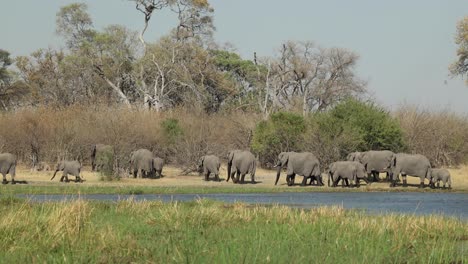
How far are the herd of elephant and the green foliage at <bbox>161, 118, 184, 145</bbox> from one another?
5.87 meters

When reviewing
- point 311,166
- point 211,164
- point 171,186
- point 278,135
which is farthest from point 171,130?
point 171,186

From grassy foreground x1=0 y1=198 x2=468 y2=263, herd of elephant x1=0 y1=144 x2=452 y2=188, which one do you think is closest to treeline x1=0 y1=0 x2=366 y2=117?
herd of elephant x1=0 y1=144 x2=452 y2=188

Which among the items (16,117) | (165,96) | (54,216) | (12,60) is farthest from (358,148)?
(12,60)

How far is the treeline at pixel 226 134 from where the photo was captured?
39.8 meters

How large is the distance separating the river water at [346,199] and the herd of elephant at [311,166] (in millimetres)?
2924

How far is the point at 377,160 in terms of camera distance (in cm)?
3559

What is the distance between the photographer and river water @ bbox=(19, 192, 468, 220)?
23.2m

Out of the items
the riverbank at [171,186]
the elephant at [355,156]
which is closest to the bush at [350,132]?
the elephant at [355,156]

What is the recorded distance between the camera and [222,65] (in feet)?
235

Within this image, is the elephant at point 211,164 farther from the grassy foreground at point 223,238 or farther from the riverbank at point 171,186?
the grassy foreground at point 223,238

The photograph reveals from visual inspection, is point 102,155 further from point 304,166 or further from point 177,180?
point 304,166

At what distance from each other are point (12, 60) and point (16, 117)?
74.2ft

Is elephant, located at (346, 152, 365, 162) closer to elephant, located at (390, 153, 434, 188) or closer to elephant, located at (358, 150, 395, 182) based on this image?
elephant, located at (358, 150, 395, 182)

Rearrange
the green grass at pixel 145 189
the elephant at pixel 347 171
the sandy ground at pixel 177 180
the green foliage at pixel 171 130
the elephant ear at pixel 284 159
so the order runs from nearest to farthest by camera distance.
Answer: the green grass at pixel 145 189
the elephant at pixel 347 171
the sandy ground at pixel 177 180
the elephant ear at pixel 284 159
the green foliage at pixel 171 130
